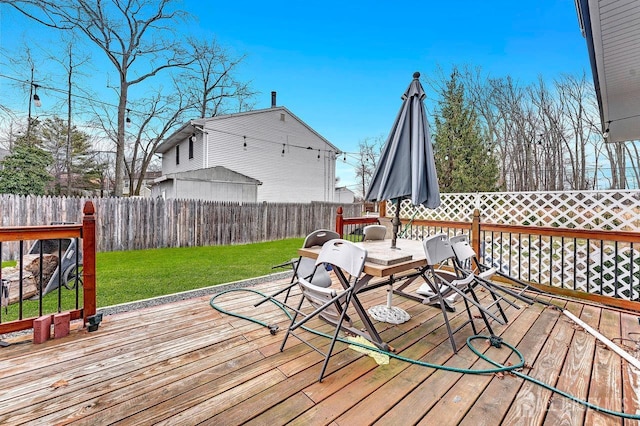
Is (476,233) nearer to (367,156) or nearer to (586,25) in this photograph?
(586,25)

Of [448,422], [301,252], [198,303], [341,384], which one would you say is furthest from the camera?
[198,303]

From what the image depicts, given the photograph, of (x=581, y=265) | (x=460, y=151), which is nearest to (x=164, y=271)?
(x=581, y=265)

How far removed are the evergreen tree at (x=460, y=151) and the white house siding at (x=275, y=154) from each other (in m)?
6.95

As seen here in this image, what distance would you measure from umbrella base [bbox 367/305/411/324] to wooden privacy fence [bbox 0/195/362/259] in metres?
6.84

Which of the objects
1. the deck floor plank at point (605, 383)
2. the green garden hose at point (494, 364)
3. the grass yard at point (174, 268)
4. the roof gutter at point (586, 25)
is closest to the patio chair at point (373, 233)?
the green garden hose at point (494, 364)

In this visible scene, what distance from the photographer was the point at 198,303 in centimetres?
353

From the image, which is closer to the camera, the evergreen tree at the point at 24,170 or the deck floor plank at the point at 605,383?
the deck floor plank at the point at 605,383

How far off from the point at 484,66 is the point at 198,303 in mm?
14929

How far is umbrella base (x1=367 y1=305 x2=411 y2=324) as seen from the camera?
3.06m

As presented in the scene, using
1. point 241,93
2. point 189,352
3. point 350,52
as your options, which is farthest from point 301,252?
point 241,93

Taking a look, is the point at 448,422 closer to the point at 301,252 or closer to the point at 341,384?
the point at 341,384

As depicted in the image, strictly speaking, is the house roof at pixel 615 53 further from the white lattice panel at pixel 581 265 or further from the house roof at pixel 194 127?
the house roof at pixel 194 127

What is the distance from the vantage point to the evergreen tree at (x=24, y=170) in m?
12.0

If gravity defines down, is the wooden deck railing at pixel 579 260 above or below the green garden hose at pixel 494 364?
above
